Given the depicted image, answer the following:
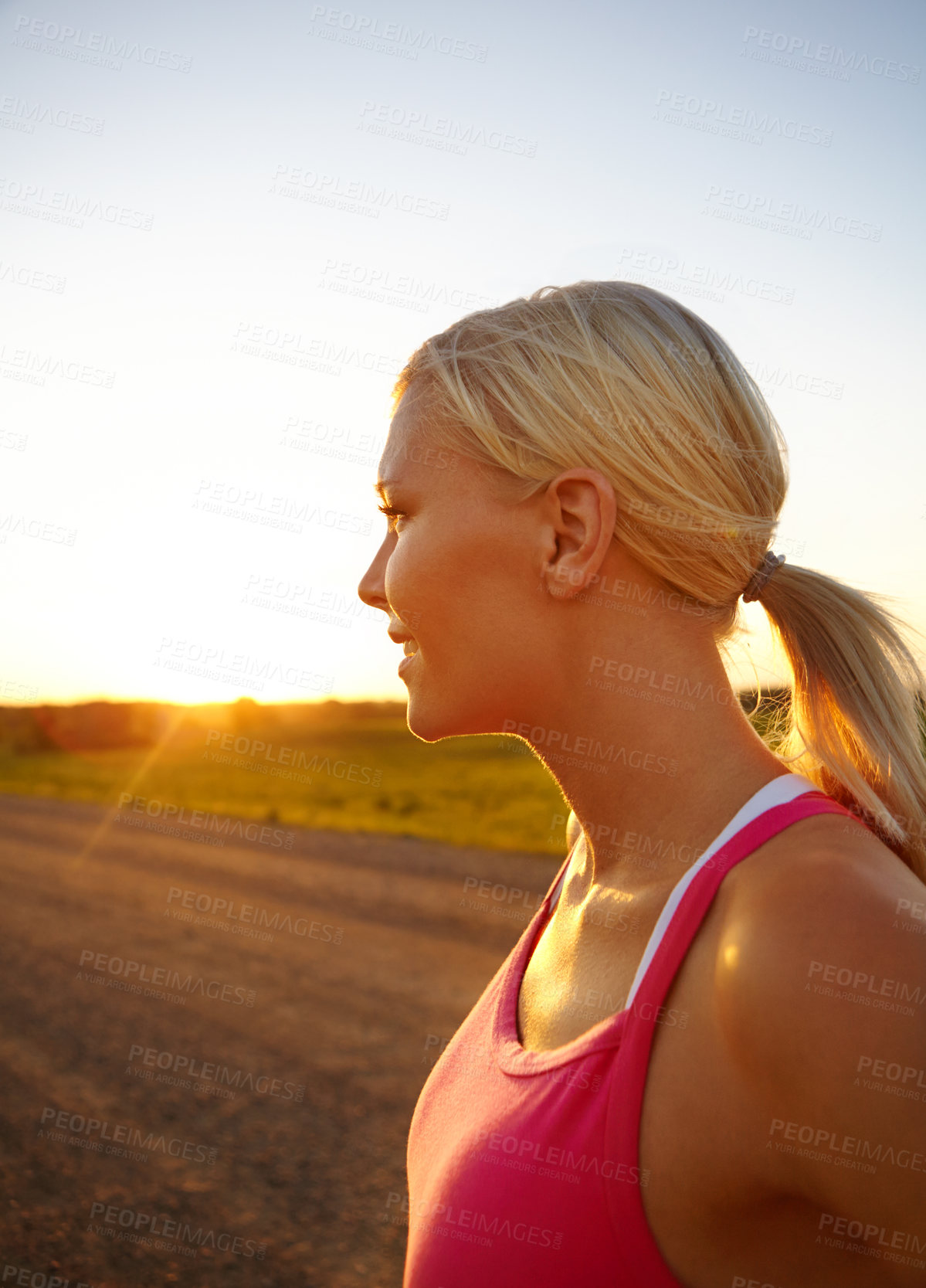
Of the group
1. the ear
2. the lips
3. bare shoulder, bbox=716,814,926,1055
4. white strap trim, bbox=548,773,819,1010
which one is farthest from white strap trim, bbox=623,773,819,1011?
the lips

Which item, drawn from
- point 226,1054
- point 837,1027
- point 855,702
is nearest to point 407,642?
point 855,702

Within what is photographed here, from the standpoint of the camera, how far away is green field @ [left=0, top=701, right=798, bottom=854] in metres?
21.3

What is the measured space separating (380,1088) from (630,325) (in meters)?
6.60

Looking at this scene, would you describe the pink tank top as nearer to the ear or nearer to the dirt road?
the ear

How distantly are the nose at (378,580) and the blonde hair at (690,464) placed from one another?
0.87 feet

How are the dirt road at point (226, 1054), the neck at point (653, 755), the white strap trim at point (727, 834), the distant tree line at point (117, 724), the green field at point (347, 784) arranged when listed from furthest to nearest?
the distant tree line at point (117, 724)
the green field at point (347, 784)
the dirt road at point (226, 1054)
the neck at point (653, 755)
the white strap trim at point (727, 834)

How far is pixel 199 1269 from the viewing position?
15.4 ft

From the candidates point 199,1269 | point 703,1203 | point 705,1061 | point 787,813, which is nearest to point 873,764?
point 787,813

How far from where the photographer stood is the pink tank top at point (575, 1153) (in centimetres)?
129

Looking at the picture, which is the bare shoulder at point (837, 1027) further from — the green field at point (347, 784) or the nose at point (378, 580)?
the green field at point (347, 784)

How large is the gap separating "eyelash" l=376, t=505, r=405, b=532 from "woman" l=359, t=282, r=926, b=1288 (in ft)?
0.05

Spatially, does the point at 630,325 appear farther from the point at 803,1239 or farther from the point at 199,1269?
the point at 199,1269

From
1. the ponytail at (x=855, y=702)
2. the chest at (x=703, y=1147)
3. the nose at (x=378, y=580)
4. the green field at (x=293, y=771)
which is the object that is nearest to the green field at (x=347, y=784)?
the green field at (x=293, y=771)

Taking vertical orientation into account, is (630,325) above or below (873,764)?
above
